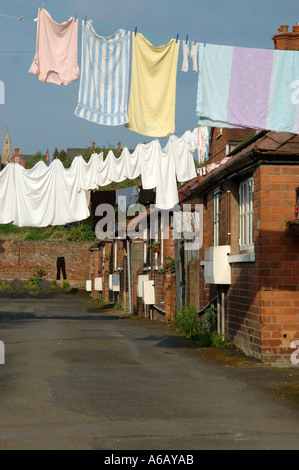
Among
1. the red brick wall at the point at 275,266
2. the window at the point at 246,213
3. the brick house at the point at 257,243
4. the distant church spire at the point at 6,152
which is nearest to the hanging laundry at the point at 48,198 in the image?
the brick house at the point at 257,243

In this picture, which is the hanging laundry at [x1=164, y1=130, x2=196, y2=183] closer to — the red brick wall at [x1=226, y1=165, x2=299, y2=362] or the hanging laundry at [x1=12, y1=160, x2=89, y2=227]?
the hanging laundry at [x1=12, y1=160, x2=89, y2=227]

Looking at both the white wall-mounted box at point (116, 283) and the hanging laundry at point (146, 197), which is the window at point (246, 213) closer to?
the hanging laundry at point (146, 197)

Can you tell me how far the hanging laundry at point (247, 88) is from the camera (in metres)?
8.76

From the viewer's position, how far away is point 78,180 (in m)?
16.7

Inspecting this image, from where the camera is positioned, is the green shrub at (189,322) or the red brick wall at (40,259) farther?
the red brick wall at (40,259)

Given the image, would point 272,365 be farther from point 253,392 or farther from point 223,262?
point 223,262

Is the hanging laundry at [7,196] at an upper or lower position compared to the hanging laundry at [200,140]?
lower

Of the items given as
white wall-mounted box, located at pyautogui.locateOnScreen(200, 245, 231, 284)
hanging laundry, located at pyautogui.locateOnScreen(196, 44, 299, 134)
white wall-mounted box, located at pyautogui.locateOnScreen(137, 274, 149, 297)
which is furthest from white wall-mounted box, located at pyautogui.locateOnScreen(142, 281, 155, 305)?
hanging laundry, located at pyautogui.locateOnScreen(196, 44, 299, 134)

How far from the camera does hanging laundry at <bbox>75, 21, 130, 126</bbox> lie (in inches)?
387

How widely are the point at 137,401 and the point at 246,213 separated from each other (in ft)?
17.9

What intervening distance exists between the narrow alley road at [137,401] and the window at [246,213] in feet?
7.48

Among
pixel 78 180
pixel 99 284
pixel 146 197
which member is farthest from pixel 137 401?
pixel 99 284

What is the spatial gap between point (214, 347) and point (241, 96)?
5528 mm

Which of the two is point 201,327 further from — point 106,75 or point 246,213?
point 106,75
